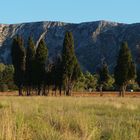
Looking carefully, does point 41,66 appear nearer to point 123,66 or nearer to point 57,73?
point 57,73

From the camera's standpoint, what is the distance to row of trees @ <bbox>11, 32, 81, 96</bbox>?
210 feet

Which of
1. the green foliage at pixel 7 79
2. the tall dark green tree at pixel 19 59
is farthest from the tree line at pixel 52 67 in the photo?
the green foliage at pixel 7 79

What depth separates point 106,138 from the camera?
29.0 feet

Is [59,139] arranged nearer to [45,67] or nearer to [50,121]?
[50,121]

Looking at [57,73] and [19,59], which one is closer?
[19,59]

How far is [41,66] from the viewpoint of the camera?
64.6 metres

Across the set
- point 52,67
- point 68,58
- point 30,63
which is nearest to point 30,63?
point 30,63

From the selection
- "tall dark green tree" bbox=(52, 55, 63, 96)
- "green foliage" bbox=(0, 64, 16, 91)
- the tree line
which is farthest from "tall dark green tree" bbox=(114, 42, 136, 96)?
"green foliage" bbox=(0, 64, 16, 91)

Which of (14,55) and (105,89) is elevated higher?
(14,55)

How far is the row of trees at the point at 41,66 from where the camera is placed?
63906mm

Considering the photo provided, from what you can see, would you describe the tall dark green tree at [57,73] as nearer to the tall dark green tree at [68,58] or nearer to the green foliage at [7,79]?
the tall dark green tree at [68,58]

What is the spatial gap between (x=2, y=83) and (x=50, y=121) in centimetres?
9755

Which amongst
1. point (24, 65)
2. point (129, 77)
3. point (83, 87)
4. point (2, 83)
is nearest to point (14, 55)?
point (24, 65)

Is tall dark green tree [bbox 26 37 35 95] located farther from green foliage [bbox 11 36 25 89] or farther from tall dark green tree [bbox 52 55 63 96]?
tall dark green tree [bbox 52 55 63 96]
